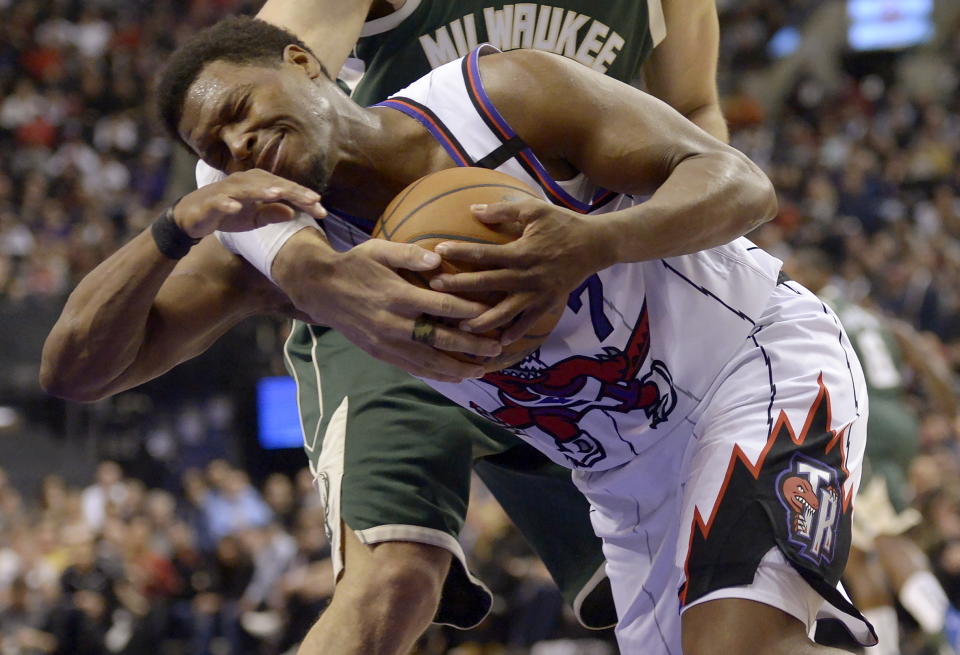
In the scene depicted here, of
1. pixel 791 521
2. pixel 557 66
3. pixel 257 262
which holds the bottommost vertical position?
pixel 791 521

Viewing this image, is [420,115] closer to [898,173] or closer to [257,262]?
[257,262]

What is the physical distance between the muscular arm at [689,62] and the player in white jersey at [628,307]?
976 mm

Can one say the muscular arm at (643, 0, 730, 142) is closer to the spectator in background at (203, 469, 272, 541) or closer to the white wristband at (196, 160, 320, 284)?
the white wristband at (196, 160, 320, 284)

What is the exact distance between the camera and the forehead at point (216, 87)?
272cm

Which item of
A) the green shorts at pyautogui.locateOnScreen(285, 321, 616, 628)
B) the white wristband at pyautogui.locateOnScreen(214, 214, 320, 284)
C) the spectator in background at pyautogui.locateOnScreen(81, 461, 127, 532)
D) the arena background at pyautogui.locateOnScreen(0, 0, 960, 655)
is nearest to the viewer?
the white wristband at pyautogui.locateOnScreen(214, 214, 320, 284)

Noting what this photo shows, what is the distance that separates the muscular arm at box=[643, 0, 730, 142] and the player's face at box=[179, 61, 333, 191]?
151 centimetres

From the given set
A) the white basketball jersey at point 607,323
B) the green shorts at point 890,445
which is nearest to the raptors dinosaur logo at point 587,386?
the white basketball jersey at point 607,323

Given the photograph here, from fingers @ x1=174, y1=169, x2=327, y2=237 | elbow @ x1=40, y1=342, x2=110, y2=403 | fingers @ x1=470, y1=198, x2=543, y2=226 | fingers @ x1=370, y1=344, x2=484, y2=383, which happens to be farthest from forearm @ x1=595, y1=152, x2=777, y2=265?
elbow @ x1=40, y1=342, x2=110, y2=403

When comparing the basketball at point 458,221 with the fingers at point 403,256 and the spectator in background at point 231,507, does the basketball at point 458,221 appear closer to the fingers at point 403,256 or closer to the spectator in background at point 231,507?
the fingers at point 403,256

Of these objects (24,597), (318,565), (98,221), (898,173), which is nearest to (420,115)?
(318,565)

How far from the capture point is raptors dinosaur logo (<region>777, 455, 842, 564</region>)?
8.80 ft

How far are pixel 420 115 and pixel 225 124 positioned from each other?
0.42 meters

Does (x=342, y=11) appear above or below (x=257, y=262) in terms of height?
above

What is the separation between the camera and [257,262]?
9.36 ft
